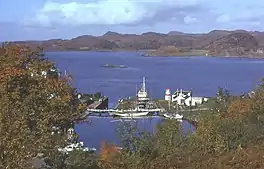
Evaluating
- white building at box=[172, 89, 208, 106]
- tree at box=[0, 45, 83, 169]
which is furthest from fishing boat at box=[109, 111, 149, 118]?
tree at box=[0, 45, 83, 169]

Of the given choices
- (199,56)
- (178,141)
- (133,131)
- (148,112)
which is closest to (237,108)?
(178,141)

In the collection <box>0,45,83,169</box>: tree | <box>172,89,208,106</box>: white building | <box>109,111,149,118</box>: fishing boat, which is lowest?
<box>109,111,149,118</box>: fishing boat

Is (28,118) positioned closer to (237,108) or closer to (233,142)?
(233,142)

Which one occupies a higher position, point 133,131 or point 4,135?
point 4,135

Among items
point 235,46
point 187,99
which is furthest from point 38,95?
point 235,46

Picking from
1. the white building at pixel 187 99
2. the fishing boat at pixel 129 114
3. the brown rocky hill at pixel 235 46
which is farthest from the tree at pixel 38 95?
the brown rocky hill at pixel 235 46

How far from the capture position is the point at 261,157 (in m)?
5.44

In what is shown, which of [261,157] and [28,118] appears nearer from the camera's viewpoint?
[261,157]

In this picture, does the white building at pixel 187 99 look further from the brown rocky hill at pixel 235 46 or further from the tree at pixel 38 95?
the brown rocky hill at pixel 235 46

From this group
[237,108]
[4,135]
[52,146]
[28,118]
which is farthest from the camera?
[237,108]

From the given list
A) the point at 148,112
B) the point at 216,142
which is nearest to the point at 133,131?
the point at 216,142

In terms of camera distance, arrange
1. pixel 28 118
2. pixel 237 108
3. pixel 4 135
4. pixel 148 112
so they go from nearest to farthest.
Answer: pixel 4 135
pixel 28 118
pixel 237 108
pixel 148 112

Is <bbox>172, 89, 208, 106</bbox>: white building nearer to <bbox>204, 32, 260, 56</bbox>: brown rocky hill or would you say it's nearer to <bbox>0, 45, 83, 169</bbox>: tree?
<bbox>0, 45, 83, 169</bbox>: tree

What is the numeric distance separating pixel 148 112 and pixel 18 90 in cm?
2498
